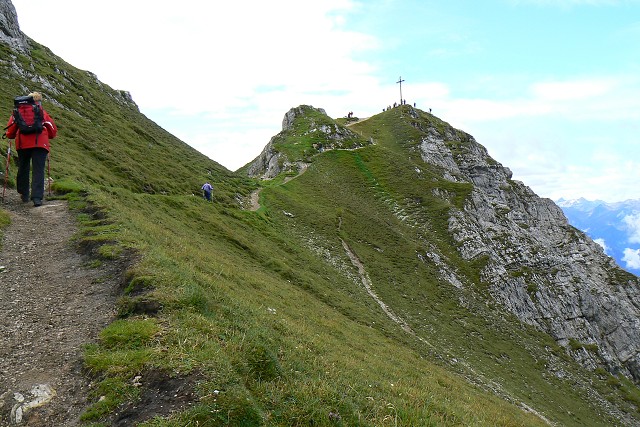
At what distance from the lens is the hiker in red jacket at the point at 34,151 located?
18.4 metres

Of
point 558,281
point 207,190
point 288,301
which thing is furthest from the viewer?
point 558,281

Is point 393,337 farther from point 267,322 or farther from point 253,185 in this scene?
point 253,185

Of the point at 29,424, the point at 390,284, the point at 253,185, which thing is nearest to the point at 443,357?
the point at 390,284

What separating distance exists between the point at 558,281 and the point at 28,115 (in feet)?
226

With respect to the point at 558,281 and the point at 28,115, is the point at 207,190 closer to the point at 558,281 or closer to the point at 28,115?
the point at 28,115

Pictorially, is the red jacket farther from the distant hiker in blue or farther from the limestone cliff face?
the limestone cliff face

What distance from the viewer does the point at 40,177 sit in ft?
63.5

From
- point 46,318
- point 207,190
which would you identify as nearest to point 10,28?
point 207,190

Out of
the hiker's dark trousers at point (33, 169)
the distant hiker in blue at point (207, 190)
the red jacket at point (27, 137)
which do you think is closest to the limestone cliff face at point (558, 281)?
the distant hiker in blue at point (207, 190)

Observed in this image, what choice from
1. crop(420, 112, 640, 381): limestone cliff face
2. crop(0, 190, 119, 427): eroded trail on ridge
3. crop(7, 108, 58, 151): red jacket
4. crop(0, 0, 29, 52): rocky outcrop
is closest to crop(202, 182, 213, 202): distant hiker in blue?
crop(7, 108, 58, 151): red jacket

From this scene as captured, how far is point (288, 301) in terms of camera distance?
2356cm

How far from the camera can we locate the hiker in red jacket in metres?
18.4

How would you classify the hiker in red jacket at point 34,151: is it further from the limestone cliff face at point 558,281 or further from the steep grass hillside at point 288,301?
the limestone cliff face at point 558,281

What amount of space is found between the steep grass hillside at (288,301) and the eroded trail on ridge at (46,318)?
478 mm
